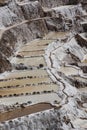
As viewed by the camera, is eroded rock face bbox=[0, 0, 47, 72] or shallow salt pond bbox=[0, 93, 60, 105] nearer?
shallow salt pond bbox=[0, 93, 60, 105]

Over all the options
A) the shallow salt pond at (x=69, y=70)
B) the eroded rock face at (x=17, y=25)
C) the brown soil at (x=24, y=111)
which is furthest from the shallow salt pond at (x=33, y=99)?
the eroded rock face at (x=17, y=25)

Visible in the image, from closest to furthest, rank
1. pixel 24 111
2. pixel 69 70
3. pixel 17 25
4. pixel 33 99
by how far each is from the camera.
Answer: pixel 24 111 → pixel 33 99 → pixel 69 70 → pixel 17 25

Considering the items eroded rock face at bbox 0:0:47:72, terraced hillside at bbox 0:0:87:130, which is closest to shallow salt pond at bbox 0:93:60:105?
terraced hillside at bbox 0:0:87:130

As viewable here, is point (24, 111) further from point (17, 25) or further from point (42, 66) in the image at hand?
point (17, 25)

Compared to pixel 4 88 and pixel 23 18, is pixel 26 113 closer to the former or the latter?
pixel 4 88

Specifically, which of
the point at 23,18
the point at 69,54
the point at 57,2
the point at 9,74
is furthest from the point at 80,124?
the point at 57,2

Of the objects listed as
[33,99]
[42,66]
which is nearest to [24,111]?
[33,99]

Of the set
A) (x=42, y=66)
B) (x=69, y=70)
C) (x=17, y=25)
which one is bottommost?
(x=69, y=70)

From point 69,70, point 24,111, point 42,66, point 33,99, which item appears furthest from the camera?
point 69,70

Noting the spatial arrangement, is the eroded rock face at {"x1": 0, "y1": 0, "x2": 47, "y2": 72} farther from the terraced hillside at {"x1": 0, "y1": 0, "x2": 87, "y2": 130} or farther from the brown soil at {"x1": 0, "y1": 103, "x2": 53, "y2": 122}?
the brown soil at {"x1": 0, "y1": 103, "x2": 53, "y2": 122}
